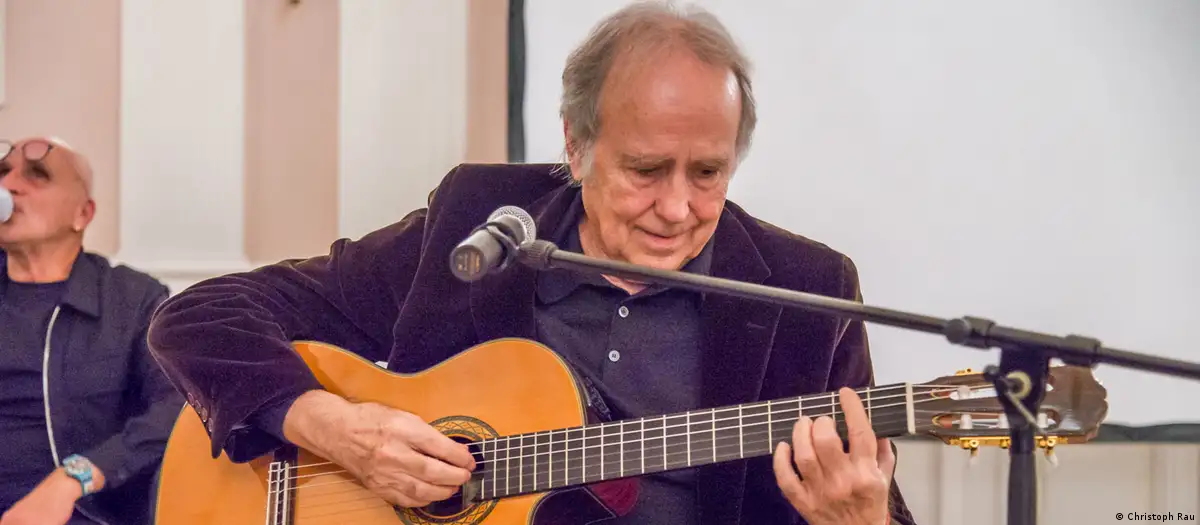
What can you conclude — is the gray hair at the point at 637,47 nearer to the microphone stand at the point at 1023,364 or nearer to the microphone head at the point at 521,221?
the microphone head at the point at 521,221

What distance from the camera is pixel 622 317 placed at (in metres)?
1.76

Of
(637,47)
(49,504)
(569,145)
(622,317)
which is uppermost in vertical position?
(637,47)

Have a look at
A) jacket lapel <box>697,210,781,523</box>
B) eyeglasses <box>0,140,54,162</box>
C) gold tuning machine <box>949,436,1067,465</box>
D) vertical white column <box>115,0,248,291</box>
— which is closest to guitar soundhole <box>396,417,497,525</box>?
jacket lapel <box>697,210,781,523</box>

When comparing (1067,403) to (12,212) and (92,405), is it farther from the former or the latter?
(12,212)

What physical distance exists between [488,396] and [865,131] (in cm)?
122

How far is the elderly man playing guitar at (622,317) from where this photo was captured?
1.63 metres

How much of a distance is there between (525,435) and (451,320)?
35cm

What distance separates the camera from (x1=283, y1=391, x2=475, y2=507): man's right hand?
155cm

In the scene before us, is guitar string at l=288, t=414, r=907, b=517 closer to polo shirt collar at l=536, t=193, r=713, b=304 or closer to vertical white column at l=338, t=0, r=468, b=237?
polo shirt collar at l=536, t=193, r=713, b=304

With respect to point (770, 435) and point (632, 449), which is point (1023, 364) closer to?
point (770, 435)

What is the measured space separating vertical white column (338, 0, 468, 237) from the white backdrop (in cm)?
77

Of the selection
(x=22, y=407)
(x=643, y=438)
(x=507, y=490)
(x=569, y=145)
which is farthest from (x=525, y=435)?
(x=22, y=407)

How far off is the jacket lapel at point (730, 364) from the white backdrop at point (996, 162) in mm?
746

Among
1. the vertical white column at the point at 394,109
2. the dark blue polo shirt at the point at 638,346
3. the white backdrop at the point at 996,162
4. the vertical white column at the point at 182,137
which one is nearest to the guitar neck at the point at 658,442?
the dark blue polo shirt at the point at 638,346
